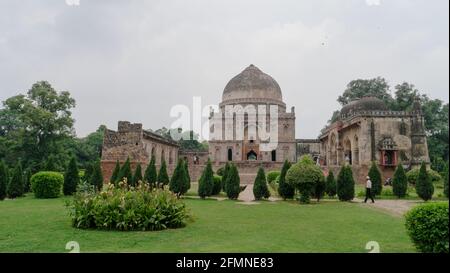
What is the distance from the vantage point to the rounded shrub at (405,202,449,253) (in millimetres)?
5191

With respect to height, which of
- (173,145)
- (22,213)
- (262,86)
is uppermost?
(262,86)

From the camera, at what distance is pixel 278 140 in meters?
40.4

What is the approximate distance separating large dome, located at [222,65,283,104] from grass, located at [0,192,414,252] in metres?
31.5

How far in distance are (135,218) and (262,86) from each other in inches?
1393

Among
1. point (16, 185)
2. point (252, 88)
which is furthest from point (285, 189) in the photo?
point (252, 88)

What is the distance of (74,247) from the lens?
5.69 meters

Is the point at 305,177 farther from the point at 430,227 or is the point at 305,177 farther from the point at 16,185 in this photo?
the point at 16,185

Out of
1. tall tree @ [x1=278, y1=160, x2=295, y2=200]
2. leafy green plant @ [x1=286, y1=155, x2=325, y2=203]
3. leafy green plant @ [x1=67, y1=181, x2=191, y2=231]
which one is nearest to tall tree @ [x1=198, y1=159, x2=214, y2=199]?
tall tree @ [x1=278, y1=160, x2=295, y2=200]

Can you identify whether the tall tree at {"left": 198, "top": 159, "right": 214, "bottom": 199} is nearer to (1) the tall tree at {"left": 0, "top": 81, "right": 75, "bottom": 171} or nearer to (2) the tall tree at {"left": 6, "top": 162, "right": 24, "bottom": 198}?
(2) the tall tree at {"left": 6, "top": 162, "right": 24, "bottom": 198}

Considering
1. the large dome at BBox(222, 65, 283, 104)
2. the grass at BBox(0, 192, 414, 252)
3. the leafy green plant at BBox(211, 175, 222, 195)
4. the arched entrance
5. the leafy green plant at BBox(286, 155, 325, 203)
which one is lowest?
the grass at BBox(0, 192, 414, 252)

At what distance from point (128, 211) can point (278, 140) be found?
3366 cm

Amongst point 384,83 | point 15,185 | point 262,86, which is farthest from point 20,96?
point 384,83

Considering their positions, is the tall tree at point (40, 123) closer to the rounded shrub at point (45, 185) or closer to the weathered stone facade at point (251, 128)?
the rounded shrub at point (45, 185)
